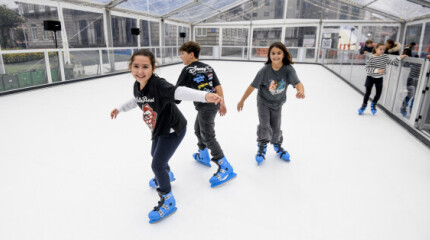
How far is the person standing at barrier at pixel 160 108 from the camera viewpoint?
53.8 inches

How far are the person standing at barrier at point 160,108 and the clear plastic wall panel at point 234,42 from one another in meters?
14.9

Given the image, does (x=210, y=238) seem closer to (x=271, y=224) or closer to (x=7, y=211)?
(x=271, y=224)

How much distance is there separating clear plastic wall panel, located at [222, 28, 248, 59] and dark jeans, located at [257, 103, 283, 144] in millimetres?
14095

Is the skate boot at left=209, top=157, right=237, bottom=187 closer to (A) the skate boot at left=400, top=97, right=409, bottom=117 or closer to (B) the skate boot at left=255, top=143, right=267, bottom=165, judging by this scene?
(B) the skate boot at left=255, top=143, right=267, bottom=165

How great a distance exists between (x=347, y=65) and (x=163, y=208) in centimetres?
774

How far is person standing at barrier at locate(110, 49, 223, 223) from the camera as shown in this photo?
137 cm

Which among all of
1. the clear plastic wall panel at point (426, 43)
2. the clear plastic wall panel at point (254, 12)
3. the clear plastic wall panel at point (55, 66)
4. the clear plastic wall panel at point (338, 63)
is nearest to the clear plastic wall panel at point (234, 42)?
the clear plastic wall panel at point (254, 12)

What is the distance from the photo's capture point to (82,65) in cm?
716

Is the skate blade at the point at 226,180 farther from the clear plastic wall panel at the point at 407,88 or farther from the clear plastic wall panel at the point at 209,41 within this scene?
the clear plastic wall panel at the point at 209,41

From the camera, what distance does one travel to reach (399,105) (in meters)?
3.80

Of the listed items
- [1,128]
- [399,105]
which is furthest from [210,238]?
[399,105]

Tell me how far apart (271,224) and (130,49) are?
887 centimetres

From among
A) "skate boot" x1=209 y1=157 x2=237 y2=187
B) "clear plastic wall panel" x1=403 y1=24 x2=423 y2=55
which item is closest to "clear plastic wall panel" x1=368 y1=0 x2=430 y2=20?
"clear plastic wall panel" x1=403 y1=24 x2=423 y2=55

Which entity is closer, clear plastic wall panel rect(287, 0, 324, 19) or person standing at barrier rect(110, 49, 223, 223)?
person standing at barrier rect(110, 49, 223, 223)
